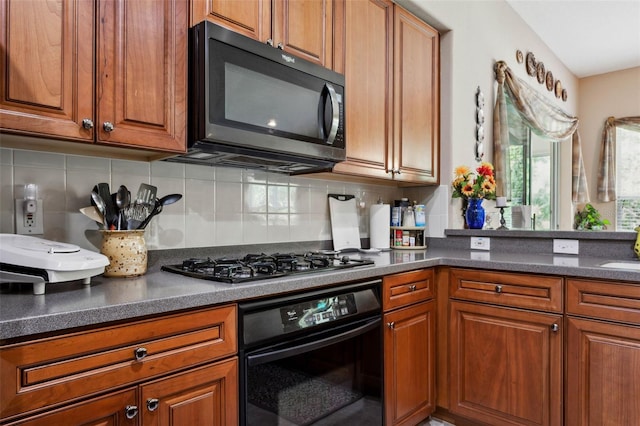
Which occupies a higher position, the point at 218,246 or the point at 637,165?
the point at 637,165

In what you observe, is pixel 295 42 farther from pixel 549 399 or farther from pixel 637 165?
pixel 637 165

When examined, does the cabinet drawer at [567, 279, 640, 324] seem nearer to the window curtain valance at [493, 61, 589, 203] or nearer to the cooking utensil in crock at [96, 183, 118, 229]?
the window curtain valance at [493, 61, 589, 203]

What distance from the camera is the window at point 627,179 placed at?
509 cm

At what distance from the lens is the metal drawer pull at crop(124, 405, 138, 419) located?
963 millimetres

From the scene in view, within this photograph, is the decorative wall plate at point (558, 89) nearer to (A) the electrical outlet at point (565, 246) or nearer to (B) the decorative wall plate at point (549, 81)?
(B) the decorative wall plate at point (549, 81)

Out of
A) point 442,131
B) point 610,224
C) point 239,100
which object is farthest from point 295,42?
point 610,224

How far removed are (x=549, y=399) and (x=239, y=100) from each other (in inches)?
70.2

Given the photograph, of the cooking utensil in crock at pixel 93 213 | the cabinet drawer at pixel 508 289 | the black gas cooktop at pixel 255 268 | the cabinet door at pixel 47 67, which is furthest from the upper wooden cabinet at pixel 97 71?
the cabinet drawer at pixel 508 289

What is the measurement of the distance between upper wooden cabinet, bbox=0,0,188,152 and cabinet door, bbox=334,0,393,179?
87 cm

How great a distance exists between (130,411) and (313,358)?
614mm

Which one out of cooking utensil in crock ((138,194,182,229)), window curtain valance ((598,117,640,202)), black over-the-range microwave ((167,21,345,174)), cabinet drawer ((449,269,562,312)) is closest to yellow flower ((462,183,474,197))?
cabinet drawer ((449,269,562,312))

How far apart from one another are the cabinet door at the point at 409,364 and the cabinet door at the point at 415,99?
820mm

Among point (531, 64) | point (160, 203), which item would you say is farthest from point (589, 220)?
point (160, 203)

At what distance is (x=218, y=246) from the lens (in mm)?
1828
